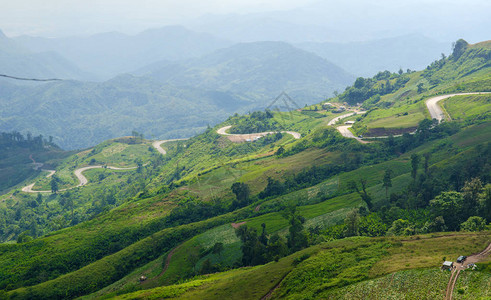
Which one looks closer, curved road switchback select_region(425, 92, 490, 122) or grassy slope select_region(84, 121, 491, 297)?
grassy slope select_region(84, 121, 491, 297)

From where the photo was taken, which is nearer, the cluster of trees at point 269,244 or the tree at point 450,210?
the tree at point 450,210

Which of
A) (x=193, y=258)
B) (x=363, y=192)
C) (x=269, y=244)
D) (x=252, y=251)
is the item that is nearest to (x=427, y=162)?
(x=363, y=192)

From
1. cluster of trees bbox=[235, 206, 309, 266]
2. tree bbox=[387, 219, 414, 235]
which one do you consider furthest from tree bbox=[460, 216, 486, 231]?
cluster of trees bbox=[235, 206, 309, 266]

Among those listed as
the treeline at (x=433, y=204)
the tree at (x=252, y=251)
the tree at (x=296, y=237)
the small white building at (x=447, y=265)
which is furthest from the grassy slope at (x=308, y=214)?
the small white building at (x=447, y=265)

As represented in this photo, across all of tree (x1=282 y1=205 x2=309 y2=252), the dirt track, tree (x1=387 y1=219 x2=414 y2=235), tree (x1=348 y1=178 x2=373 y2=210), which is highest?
the dirt track

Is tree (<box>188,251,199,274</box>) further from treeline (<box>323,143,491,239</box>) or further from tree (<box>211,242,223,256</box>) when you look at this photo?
treeline (<box>323,143,491,239</box>)

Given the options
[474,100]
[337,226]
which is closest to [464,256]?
[337,226]

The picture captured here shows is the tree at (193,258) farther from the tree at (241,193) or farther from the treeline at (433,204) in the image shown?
the tree at (241,193)

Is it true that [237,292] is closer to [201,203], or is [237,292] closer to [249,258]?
[249,258]
